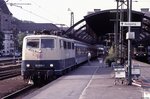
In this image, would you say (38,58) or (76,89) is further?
(38,58)

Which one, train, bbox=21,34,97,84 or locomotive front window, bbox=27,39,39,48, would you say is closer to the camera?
train, bbox=21,34,97,84

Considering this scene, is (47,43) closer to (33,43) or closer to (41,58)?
(33,43)

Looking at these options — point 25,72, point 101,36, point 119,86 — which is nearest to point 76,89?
point 119,86

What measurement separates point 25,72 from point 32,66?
64cm

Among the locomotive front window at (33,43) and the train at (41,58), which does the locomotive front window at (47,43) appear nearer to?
the train at (41,58)

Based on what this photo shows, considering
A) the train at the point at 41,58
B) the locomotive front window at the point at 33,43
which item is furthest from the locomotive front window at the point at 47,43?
the locomotive front window at the point at 33,43

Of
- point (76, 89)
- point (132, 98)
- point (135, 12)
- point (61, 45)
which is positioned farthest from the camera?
point (135, 12)

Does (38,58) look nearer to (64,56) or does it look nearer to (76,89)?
(64,56)

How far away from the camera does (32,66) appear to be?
91.0ft

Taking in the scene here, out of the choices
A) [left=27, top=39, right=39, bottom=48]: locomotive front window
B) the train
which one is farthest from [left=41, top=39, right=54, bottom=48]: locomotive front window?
[left=27, top=39, right=39, bottom=48]: locomotive front window

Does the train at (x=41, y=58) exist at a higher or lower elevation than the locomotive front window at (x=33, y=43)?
lower

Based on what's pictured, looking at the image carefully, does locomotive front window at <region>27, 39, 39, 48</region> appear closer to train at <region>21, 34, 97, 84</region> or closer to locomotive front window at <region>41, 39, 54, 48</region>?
train at <region>21, 34, 97, 84</region>

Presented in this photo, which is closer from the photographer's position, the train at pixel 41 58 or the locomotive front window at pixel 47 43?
the train at pixel 41 58

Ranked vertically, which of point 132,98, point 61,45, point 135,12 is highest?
point 135,12
